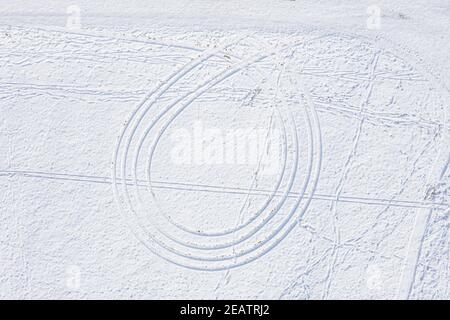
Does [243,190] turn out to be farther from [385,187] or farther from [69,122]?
[69,122]

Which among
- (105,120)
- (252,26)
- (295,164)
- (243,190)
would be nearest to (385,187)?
(295,164)

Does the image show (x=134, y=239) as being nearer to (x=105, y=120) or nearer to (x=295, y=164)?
(x=105, y=120)

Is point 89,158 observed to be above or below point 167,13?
below

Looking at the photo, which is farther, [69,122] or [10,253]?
[69,122]
